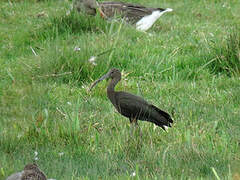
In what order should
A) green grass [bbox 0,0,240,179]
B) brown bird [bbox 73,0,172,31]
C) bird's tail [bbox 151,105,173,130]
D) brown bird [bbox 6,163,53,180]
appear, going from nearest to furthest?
1. brown bird [bbox 6,163,53,180]
2. green grass [bbox 0,0,240,179]
3. bird's tail [bbox 151,105,173,130]
4. brown bird [bbox 73,0,172,31]

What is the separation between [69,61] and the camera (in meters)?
6.99

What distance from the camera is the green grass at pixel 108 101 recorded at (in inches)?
173

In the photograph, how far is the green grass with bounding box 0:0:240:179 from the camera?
14.4 ft

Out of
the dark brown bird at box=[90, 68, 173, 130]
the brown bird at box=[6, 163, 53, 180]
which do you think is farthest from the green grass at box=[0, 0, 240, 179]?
the brown bird at box=[6, 163, 53, 180]

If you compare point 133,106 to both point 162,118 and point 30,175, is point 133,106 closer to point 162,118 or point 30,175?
point 162,118

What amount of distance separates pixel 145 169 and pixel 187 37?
5283mm

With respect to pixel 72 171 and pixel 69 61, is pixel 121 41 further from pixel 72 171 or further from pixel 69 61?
pixel 72 171

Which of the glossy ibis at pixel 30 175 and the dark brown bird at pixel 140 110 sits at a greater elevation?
the glossy ibis at pixel 30 175

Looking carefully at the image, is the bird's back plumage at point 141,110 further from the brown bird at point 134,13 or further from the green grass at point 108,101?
the brown bird at point 134,13

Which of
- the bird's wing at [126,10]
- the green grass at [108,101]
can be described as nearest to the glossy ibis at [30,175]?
the green grass at [108,101]

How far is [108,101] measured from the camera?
6363 mm

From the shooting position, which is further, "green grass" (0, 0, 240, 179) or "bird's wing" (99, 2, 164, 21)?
"bird's wing" (99, 2, 164, 21)

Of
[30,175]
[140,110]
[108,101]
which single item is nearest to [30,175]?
[30,175]

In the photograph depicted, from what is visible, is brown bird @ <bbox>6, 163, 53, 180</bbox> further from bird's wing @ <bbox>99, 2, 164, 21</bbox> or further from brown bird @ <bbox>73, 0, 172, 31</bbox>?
bird's wing @ <bbox>99, 2, 164, 21</bbox>
